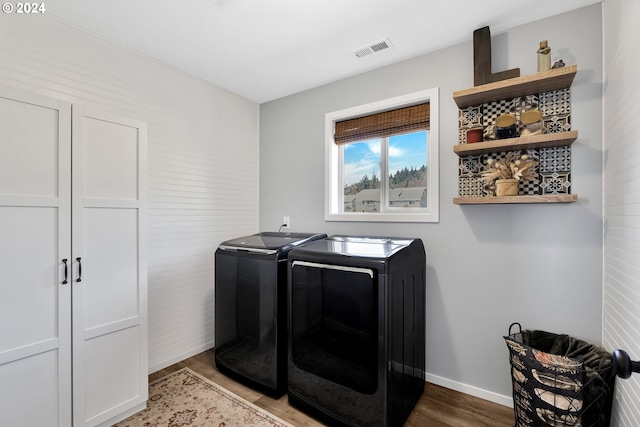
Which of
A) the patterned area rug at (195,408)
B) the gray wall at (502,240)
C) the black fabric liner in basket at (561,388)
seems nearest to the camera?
the black fabric liner in basket at (561,388)

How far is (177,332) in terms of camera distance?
8.48ft

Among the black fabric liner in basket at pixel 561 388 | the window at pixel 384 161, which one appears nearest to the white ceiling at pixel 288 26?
the window at pixel 384 161

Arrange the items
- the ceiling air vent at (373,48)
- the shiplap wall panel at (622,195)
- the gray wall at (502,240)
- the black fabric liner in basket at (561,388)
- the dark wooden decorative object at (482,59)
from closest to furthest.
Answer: the shiplap wall panel at (622,195) → the black fabric liner in basket at (561,388) → the gray wall at (502,240) → the dark wooden decorative object at (482,59) → the ceiling air vent at (373,48)

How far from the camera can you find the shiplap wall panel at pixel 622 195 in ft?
3.92

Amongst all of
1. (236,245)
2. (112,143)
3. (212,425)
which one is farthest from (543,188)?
(112,143)

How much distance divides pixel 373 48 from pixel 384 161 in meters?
0.91

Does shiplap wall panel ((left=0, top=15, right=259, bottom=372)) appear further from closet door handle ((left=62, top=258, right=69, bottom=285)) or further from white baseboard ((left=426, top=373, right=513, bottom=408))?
white baseboard ((left=426, top=373, right=513, bottom=408))

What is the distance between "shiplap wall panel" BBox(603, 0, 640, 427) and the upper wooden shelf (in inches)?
7.6

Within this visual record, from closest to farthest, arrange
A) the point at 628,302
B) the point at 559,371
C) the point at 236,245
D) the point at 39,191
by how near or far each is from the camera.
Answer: the point at 628,302 → the point at 559,371 → the point at 39,191 → the point at 236,245

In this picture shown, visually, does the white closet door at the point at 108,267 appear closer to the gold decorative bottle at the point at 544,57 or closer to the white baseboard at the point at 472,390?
the white baseboard at the point at 472,390

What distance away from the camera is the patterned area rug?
1819 millimetres

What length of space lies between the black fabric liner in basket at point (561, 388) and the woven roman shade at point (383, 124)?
166cm

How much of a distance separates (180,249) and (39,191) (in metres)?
1.18

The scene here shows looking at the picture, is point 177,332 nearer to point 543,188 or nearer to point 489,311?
point 489,311
